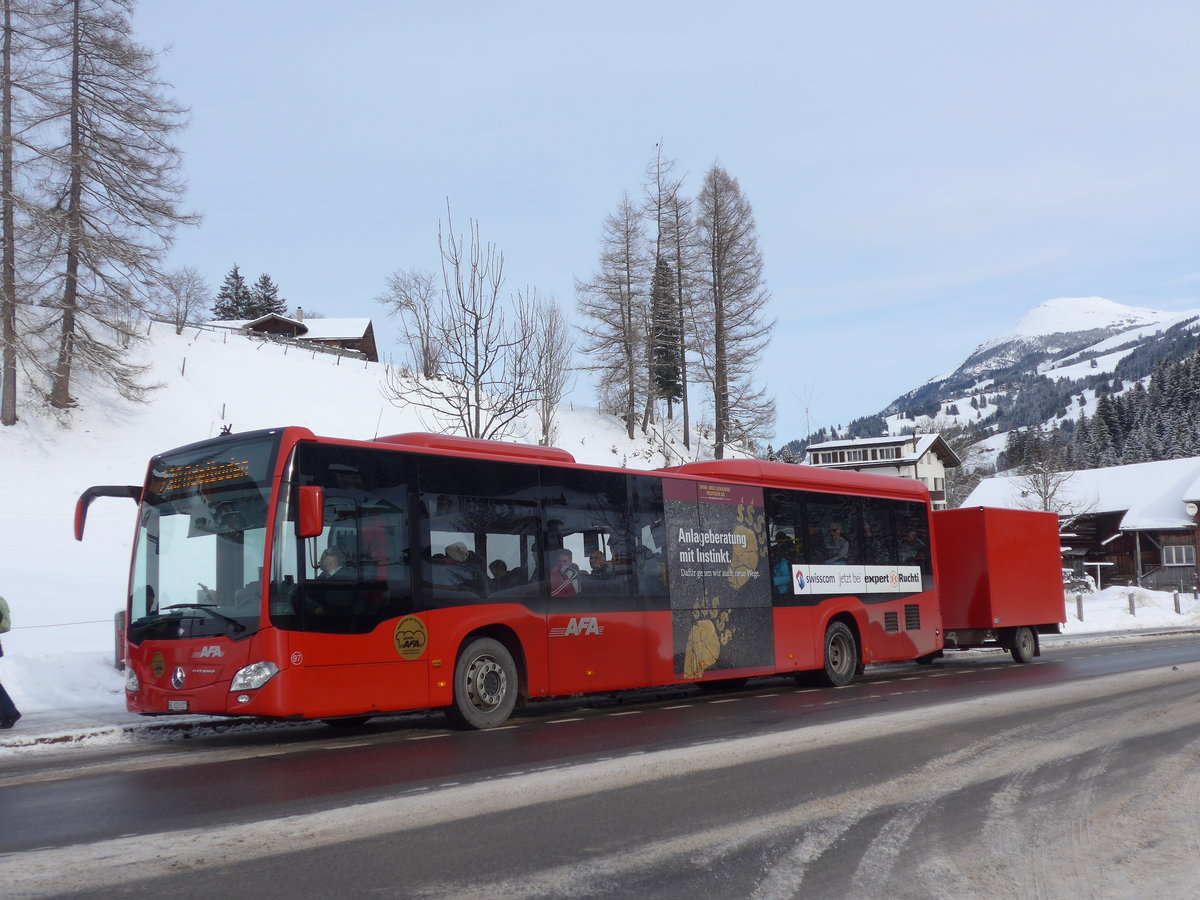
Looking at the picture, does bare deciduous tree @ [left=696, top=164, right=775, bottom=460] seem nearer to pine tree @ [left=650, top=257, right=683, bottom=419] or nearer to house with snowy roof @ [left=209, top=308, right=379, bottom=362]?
pine tree @ [left=650, top=257, right=683, bottom=419]

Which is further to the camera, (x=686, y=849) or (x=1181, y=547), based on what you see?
(x=1181, y=547)

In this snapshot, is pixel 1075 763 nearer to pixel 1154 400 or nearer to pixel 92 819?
pixel 92 819

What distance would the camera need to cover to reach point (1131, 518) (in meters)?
70.6

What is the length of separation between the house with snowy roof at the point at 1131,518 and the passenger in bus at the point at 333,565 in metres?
60.4

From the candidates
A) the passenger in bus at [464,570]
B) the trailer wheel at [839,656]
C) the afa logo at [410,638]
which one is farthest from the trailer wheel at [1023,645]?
the afa logo at [410,638]

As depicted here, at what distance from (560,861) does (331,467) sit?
596 centimetres

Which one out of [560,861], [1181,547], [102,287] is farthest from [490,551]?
[1181,547]

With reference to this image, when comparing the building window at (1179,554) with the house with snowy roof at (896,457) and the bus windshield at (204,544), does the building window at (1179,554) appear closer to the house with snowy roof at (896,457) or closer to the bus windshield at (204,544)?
the house with snowy roof at (896,457)

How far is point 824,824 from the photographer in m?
6.72

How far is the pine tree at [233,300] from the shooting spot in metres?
108

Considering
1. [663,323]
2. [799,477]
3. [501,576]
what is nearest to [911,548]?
[799,477]

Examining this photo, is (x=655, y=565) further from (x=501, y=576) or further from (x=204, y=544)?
(x=204, y=544)

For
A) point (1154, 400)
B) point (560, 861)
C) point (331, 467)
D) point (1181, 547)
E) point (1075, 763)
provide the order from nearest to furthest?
1. point (560, 861)
2. point (1075, 763)
3. point (331, 467)
4. point (1181, 547)
5. point (1154, 400)

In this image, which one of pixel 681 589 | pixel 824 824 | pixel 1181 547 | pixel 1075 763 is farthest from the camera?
pixel 1181 547
